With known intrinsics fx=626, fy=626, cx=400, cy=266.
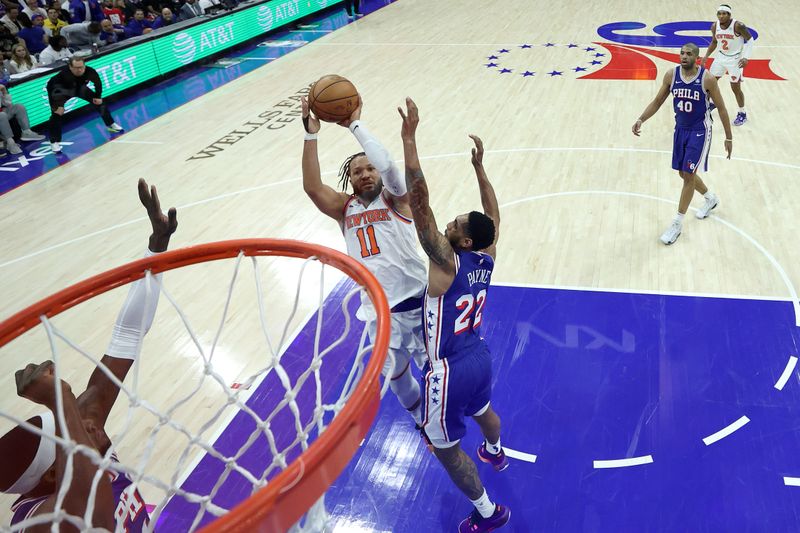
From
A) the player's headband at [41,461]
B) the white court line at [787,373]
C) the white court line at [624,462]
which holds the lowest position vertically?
the white court line at [624,462]

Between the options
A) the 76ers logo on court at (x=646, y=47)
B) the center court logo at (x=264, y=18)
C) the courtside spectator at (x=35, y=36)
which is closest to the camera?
the 76ers logo on court at (x=646, y=47)

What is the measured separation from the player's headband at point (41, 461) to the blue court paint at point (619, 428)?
1.70m

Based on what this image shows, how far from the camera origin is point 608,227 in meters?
6.22

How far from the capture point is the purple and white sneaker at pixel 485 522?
338 centimetres

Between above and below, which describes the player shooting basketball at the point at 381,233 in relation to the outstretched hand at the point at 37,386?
below

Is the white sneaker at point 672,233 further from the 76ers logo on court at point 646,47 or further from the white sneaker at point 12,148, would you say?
the white sneaker at point 12,148

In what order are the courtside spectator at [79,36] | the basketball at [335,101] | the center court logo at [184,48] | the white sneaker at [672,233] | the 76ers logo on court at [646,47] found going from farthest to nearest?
the center court logo at [184,48], the courtside spectator at [79,36], the 76ers logo on court at [646,47], the white sneaker at [672,233], the basketball at [335,101]

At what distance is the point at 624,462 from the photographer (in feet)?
12.3

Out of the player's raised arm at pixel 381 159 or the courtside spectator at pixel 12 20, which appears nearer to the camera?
the player's raised arm at pixel 381 159

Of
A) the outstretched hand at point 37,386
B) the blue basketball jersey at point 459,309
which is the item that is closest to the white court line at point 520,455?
the blue basketball jersey at point 459,309

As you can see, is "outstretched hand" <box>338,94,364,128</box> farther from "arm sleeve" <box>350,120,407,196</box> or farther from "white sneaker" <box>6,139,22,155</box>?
"white sneaker" <box>6,139,22,155</box>

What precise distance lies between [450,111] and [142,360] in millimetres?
6361

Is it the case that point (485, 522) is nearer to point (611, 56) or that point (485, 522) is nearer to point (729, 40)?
point (729, 40)

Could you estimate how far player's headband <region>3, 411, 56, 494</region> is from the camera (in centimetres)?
201
